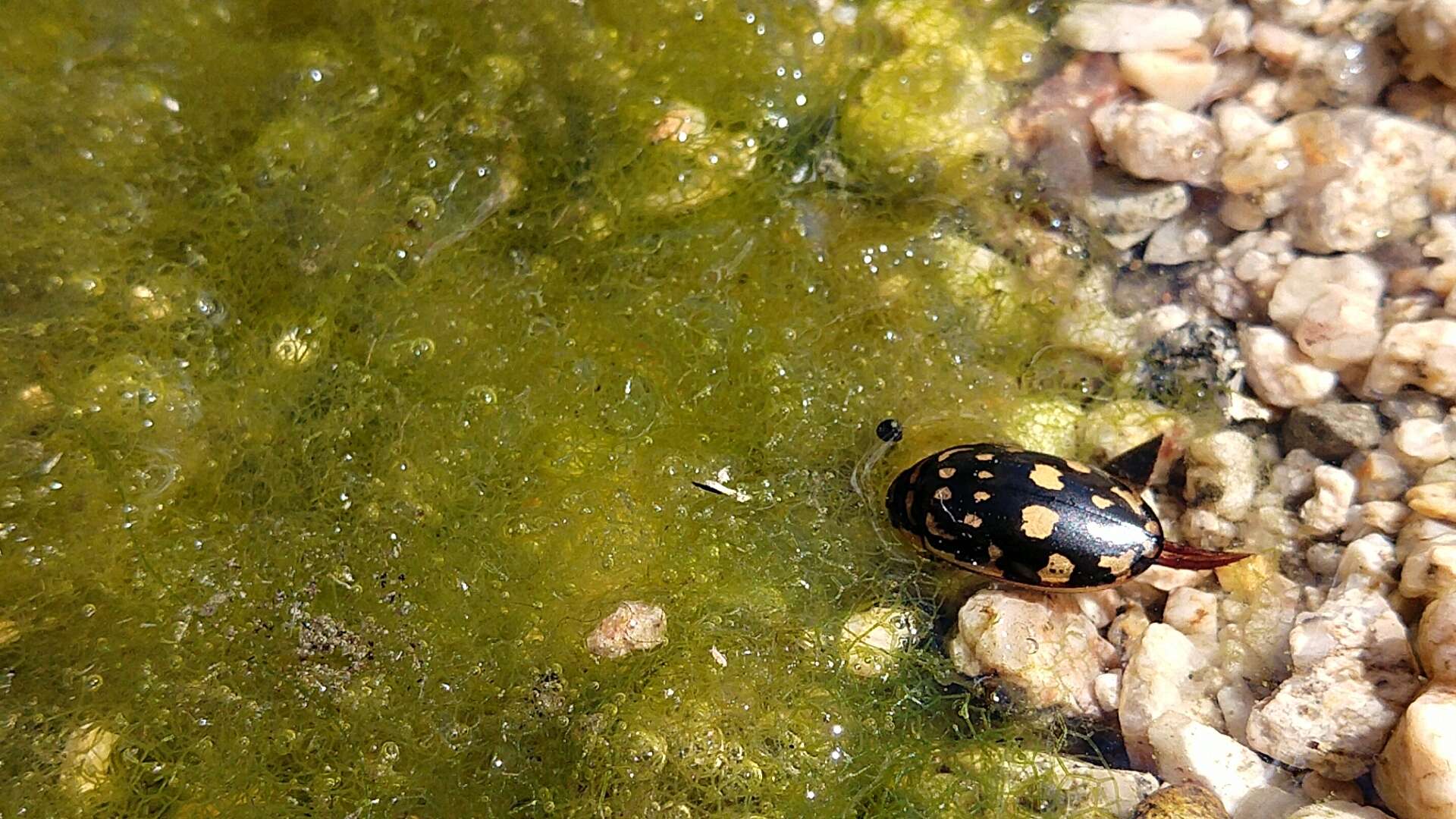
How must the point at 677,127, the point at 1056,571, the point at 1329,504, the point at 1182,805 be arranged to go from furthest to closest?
the point at 677,127, the point at 1329,504, the point at 1056,571, the point at 1182,805

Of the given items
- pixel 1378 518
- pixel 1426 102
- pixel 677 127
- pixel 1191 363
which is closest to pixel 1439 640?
pixel 1378 518

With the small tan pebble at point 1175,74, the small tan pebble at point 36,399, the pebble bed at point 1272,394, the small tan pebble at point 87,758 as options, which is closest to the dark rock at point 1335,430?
the pebble bed at point 1272,394

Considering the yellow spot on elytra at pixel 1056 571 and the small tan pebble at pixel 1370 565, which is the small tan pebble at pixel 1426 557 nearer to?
the small tan pebble at pixel 1370 565

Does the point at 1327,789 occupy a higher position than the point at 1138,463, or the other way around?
the point at 1138,463

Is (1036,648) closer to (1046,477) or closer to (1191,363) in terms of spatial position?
(1046,477)

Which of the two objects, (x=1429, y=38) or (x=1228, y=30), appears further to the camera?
(x=1228, y=30)

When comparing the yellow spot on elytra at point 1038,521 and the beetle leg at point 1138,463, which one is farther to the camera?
the beetle leg at point 1138,463

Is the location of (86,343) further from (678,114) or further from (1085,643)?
(1085,643)
